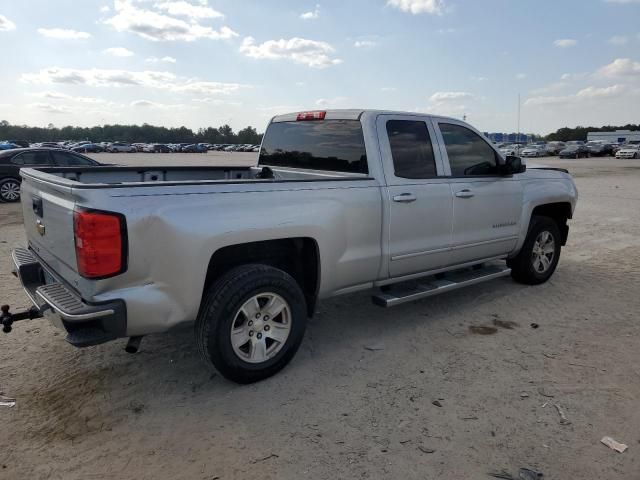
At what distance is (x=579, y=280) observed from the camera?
6227mm

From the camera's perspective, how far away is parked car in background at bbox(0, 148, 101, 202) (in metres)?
12.9

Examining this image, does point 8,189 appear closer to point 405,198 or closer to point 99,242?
point 99,242

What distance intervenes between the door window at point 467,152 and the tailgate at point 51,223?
3388mm

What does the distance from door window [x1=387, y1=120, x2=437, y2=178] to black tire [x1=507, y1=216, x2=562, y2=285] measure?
6.18 ft

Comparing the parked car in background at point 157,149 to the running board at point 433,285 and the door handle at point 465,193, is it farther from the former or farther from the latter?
the door handle at point 465,193

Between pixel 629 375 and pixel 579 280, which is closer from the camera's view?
pixel 629 375

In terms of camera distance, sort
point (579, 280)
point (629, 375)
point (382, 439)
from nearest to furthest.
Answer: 1. point (382, 439)
2. point (629, 375)
3. point (579, 280)

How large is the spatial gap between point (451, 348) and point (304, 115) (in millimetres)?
2641

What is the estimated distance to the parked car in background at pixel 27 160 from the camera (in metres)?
12.9

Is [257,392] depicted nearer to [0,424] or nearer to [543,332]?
[0,424]

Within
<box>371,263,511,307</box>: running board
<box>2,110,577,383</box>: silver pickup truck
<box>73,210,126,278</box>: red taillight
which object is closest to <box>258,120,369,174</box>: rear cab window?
<box>2,110,577,383</box>: silver pickup truck

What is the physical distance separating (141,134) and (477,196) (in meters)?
138

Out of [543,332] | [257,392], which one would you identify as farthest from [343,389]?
[543,332]

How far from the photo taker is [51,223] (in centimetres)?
326
